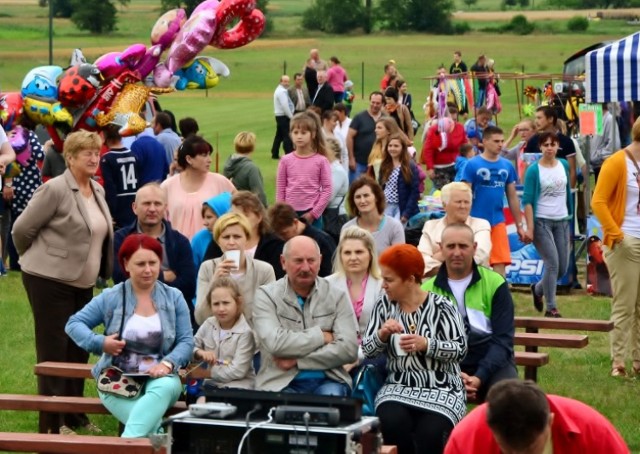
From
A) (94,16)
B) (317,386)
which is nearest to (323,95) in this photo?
(317,386)

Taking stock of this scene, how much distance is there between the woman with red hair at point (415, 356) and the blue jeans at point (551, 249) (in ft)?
19.3

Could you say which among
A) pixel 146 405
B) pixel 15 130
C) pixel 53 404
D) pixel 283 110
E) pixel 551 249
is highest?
pixel 15 130

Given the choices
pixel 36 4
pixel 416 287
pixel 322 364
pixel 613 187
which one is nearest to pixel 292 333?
pixel 322 364

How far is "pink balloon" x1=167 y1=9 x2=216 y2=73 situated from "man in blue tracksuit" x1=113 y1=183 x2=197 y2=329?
835 centimetres

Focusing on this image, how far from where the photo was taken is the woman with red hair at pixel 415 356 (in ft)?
25.1

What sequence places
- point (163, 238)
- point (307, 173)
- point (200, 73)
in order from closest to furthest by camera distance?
point (163, 238)
point (307, 173)
point (200, 73)

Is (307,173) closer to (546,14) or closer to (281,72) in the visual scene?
(281,72)

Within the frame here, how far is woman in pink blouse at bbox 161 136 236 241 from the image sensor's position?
11312mm

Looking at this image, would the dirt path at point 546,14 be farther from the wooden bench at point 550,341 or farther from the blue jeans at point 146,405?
the blue jeans at point 146,405

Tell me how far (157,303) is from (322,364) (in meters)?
1.01

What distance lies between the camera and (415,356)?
7.77 meters

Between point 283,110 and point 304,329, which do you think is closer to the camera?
point 304,329

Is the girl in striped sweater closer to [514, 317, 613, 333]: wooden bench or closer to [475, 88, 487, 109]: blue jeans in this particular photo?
[514, 317, 613, 333]: wooden bench

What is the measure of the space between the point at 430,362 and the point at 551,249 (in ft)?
20.4
